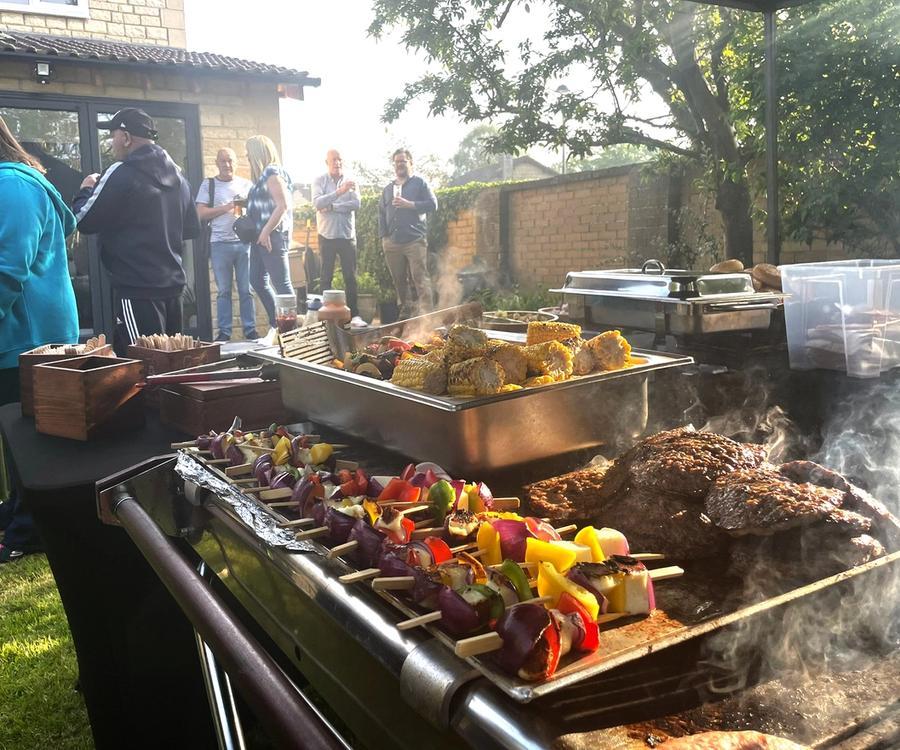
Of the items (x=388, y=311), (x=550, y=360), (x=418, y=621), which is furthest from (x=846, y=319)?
(x=388, y=311)

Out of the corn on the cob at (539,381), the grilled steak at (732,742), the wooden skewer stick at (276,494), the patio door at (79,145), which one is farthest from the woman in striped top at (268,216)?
the grilled steak at (732,742)

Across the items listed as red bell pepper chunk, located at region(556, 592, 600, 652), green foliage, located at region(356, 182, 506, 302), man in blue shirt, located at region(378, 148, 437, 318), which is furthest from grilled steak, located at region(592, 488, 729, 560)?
green foliage, located at region(356, 182, 506, 302)

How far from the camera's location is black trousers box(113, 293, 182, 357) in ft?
18.3

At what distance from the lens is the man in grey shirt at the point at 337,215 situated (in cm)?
1032

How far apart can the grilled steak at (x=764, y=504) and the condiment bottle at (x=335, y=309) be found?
238 cm

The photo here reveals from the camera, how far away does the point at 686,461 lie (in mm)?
1612

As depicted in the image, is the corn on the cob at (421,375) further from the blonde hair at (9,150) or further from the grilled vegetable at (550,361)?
the blonde hair at (9,150)

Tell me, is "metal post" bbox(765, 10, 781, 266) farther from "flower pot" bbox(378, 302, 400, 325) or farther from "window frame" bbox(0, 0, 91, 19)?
"window frame" bbox(0, 0, 91, 19)

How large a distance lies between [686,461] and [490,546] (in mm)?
475

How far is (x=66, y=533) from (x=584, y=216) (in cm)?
1137

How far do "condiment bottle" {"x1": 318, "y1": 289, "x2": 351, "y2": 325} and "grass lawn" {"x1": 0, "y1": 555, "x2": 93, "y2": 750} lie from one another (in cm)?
211

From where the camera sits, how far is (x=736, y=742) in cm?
95

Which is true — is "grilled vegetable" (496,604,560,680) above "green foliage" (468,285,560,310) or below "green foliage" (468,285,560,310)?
below

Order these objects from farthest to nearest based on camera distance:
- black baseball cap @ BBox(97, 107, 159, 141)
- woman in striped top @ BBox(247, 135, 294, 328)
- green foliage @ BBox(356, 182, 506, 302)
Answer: green foliage @ BBox(356, 182, 506, 302) → woman in striped top @ BBox(247, 135, 294, 328) → black baseball cap @ BBox(97, 107, 159, 141)
